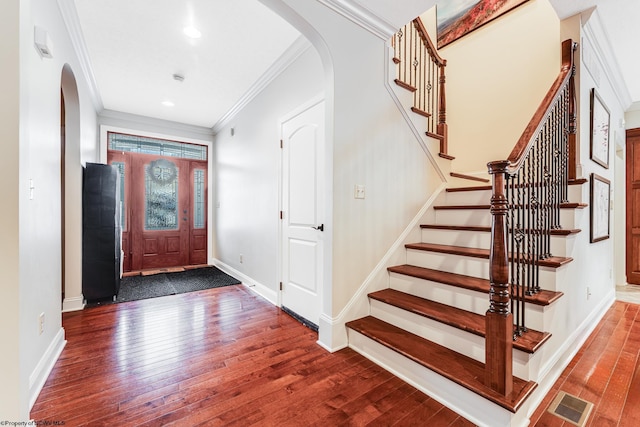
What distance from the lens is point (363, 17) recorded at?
2.21m

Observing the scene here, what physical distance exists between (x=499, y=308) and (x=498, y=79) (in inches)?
122

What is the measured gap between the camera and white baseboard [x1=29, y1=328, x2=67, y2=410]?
5.18 feet

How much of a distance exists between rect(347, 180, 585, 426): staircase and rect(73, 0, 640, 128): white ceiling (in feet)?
5.75

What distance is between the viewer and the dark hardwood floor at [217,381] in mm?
1455

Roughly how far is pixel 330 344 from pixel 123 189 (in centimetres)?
475

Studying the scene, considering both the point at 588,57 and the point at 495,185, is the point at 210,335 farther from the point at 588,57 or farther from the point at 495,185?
the point at 588,57

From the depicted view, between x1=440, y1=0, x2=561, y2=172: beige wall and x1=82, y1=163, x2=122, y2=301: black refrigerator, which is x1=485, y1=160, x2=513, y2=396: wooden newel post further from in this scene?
x1=82, y1=163, x2=122, y2=301: black refrigerator

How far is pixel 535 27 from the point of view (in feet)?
9.78

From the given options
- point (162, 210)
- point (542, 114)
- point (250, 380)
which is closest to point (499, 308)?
point (542, 114)

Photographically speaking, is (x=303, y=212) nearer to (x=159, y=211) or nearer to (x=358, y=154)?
(x=358, y=154)

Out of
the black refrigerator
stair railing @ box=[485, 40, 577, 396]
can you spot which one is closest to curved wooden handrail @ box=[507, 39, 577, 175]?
stair railing @ box=[485, 40, 577, 396]

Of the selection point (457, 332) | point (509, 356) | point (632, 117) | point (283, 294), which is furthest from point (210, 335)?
point (632, 117)

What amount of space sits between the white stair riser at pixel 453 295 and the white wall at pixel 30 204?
2.33m

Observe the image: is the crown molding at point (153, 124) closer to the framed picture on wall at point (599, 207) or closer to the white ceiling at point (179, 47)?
the white ceiling at point (179, 47)
